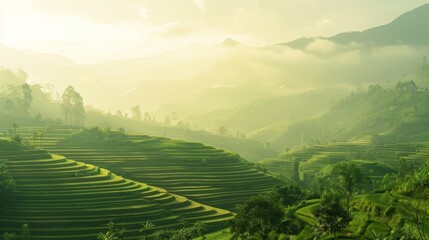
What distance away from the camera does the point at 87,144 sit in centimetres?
12644

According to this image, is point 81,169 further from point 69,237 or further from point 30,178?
point 69,237

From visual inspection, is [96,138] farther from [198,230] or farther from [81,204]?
[198,230]

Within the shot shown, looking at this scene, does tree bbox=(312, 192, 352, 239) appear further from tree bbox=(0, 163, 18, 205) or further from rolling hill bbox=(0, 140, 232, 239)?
tree bbox=(0, 163, 18, 205)

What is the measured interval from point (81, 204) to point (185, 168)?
1491 inches

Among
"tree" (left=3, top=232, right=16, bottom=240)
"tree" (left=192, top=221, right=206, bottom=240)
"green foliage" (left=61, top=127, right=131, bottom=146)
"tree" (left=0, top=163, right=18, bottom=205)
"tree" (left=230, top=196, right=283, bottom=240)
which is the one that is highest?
"green foliage" (left=61, top=127, right=131, bottom=146)

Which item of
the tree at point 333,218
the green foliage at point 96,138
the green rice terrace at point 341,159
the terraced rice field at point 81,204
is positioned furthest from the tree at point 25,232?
the green rice terrace at point 341,159

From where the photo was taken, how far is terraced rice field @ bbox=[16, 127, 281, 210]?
9375 centimetres

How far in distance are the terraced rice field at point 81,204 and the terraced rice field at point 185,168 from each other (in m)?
7.46

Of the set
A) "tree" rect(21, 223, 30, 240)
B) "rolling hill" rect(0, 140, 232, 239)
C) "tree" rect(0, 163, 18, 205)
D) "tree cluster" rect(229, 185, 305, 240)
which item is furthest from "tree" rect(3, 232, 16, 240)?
"tree cluster" rect(229, 185, 305, 240)

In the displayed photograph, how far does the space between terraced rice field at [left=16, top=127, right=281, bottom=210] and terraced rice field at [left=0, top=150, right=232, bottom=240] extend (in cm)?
746

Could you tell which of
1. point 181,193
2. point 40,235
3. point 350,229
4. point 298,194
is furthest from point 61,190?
point 350,229

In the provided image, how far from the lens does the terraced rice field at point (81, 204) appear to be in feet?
222

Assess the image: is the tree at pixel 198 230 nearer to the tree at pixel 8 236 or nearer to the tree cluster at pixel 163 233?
the tree cluster at pixel 163 233

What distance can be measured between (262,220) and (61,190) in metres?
48.8
